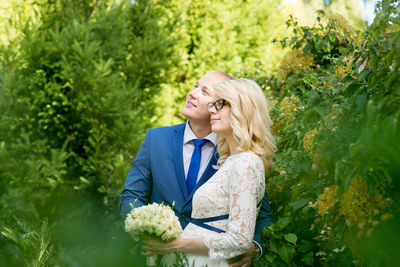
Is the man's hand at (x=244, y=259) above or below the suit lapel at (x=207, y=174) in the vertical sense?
below

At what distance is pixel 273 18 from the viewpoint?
8.91 meters

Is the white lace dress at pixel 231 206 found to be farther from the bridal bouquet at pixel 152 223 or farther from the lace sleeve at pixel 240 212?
the bridal bouquet at pixel 152 223

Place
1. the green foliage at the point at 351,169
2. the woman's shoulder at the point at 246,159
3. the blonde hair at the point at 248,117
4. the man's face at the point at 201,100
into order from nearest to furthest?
the green foliage at the point at 351,169 < the woman's shoulder at the point at 246,159 < the blonde hair at the point at 248,117 < the man's face at the point at 201,100

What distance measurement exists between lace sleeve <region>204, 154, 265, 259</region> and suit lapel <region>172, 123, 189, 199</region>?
0.68 metres

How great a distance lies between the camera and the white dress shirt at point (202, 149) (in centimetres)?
334

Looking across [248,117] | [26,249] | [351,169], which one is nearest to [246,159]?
[248,117]

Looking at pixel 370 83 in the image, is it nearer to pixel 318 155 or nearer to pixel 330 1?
pixel 318 155

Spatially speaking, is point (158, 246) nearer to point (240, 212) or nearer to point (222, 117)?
point (240, 212)

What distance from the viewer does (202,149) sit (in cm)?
343

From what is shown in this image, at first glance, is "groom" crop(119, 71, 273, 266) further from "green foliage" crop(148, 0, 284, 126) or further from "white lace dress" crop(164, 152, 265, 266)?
"green foliage" crop(148, 0, 284, 126)

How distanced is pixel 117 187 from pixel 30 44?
224 cm

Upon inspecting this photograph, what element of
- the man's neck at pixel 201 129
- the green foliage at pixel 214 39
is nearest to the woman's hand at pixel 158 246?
the man's neck at pixel 201 129

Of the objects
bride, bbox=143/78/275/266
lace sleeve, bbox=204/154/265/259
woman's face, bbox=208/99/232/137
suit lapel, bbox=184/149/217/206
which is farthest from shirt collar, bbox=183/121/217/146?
lace sleeve, bbox=204/154/265/259

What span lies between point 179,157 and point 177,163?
5 cm
